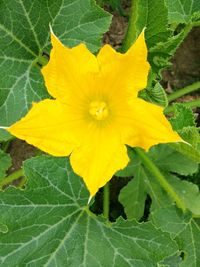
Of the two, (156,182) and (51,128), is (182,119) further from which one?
(156,182)

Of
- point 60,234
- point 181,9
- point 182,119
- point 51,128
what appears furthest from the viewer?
point 181,9

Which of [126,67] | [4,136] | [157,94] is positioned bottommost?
[4,136]

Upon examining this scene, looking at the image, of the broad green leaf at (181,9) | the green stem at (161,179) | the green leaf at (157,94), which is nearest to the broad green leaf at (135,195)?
the green stem at (161,179)

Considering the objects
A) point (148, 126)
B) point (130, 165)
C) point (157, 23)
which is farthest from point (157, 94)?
point (130, 165)

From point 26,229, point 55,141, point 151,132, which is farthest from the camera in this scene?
point 26,229

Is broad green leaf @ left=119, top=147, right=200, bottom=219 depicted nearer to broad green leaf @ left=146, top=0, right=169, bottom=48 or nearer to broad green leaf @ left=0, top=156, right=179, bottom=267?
broad green leaf @ left=0, top=156, right=179, bottom=267

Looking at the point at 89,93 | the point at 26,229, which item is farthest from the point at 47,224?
the point at 89,93

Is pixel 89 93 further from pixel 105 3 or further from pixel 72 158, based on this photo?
pixel 105 3

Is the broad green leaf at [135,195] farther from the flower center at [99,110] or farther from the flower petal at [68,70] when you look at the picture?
the flower petal at [68,70]
